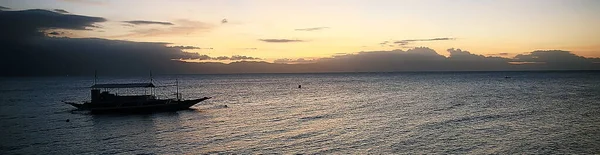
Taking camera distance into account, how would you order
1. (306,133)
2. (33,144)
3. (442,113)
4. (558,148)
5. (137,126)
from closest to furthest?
(558,148), (33,144), (306,133), (137,126), (442,113)

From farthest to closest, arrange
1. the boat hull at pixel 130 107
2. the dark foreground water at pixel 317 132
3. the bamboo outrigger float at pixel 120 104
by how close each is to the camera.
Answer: the bamboo outrigger float at pixel 120 104
the boat hull at pixel 130 107
the dark foreground water at pixel 317 132

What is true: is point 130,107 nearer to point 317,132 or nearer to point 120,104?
point 120,104

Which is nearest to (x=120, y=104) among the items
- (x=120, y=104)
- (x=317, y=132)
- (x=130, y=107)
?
(x=120, y=104)

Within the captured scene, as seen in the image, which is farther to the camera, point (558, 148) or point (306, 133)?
point (306, 133)

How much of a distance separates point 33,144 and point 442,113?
43105 millimetres

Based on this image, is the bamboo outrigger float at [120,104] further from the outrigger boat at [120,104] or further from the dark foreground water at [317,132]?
the dark foreground water at [317,132]

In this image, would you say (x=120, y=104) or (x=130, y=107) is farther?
(x=120, y=104)

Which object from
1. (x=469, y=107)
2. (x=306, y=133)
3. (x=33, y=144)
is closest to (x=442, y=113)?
(x=469, y=107)

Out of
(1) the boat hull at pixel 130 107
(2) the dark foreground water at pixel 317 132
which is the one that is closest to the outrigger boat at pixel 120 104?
(1) the boat hull at pixel 130 107

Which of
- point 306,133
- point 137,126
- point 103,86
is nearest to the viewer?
point 306,133

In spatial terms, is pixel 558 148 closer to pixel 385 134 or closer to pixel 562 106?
pixel 385 134

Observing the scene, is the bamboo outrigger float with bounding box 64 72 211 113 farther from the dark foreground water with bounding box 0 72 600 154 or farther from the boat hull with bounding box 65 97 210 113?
the dark foreground water with bounding box 0 72 600 154

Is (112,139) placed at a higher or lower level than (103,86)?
lower

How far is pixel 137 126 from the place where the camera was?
156 ft
